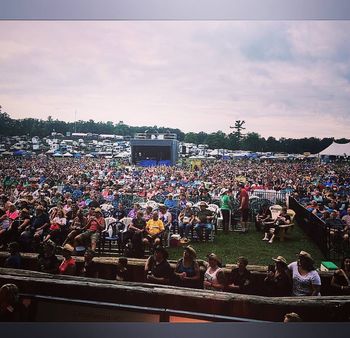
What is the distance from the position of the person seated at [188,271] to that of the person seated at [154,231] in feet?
2.10

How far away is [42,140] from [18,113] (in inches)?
20.1

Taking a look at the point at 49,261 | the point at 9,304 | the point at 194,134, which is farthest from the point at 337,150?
the point at 9,304

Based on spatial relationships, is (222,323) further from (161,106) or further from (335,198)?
(161,106)

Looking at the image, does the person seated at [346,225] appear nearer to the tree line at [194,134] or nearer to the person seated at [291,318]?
the tree line at [194,134]

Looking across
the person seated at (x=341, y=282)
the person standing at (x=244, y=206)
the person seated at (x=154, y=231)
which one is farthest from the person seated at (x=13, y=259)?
the person seated at (x=341, y=282)

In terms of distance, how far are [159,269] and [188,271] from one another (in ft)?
1.15

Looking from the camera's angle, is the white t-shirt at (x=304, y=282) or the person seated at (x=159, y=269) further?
the person seated at (x=159, y=269)

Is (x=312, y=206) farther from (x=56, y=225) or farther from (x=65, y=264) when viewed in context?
(x=56, y=225)

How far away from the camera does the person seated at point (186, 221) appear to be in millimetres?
4430

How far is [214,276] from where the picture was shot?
12.0 ft

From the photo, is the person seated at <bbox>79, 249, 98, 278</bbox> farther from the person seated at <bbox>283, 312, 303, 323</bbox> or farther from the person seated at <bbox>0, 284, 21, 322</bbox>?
the person seated at <bbox>283, 312, 303, 323</bbox>

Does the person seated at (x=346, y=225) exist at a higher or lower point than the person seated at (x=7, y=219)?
higher

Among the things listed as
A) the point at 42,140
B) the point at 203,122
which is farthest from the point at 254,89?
the point at 42,140

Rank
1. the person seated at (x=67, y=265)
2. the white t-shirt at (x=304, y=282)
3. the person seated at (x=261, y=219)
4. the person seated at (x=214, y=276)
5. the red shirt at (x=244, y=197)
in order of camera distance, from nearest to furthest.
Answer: the white t-shirt at (x=304, y=282), the person seated at (x=214, y=276), the person seated at (x=67, y=265), the person seated at (x=261, y=219), the red shirt at (x=244, y=197)
